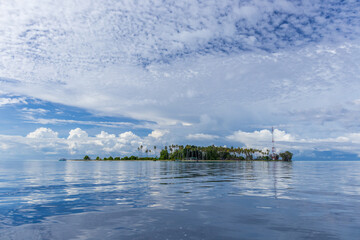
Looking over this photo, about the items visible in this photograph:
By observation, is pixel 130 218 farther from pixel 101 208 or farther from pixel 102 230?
pixel 101 208

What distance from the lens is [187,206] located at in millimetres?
19719

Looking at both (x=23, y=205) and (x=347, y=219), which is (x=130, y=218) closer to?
(x=23, y=205)

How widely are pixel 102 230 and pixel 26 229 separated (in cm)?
436

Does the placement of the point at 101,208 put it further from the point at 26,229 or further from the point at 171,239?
the point at 171,239

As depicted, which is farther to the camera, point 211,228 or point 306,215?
point 306,215

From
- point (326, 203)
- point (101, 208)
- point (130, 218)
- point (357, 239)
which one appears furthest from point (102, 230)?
point (326, 203)

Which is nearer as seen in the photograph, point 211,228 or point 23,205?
point 211,228

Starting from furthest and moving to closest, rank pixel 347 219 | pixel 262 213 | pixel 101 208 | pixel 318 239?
1. pixel 101 208
2. pixel 262 213
3. pixel 347 219
4. pixel 318 239

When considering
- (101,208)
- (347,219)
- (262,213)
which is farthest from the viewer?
(101,208)

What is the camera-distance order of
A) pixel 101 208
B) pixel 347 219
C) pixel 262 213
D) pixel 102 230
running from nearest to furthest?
pixel 102 230 → pixel 347 219 → pixel 262 213 → pixel 101 208

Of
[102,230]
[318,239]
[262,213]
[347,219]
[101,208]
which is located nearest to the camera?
[318,239]

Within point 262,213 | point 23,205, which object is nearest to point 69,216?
point 23,205

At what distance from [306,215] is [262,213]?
Answer: 290cm

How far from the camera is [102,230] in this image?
532 inches
